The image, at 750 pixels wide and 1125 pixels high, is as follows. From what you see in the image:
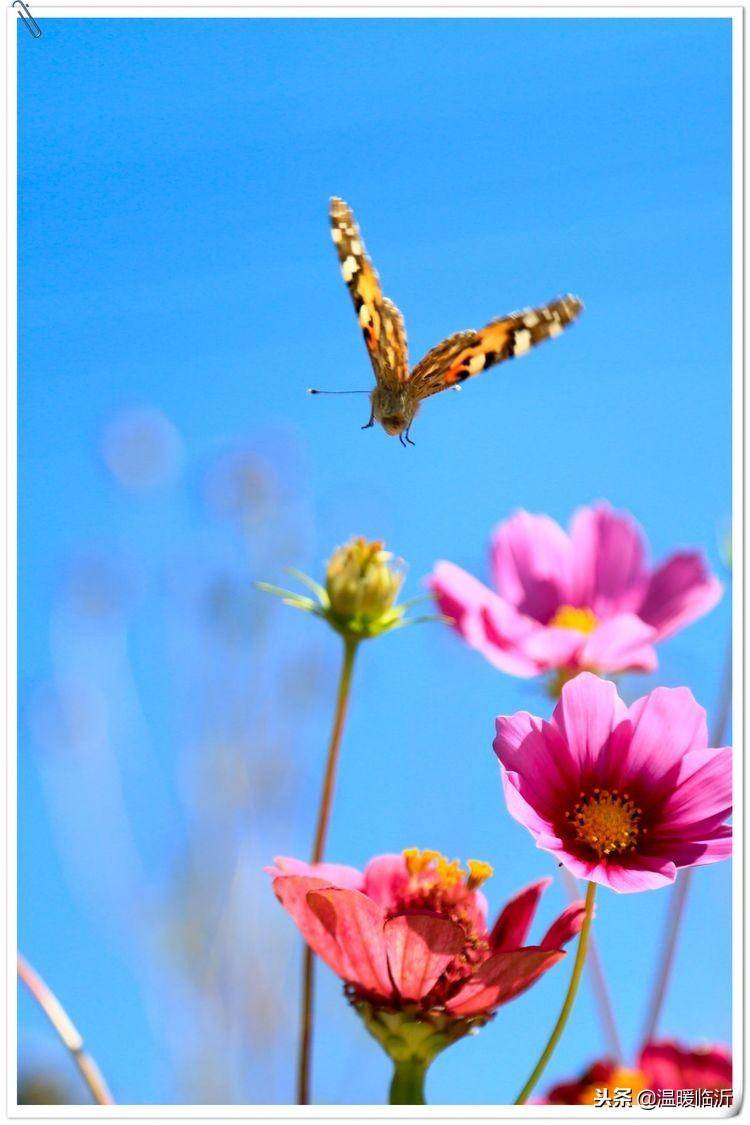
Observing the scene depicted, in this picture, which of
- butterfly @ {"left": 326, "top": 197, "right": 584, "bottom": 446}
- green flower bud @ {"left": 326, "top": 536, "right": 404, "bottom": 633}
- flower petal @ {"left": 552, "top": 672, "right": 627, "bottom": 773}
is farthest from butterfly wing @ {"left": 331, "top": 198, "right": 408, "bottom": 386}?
flower petal @ {"left": 552, "top": 672, "right": 627, "bottom": 773}

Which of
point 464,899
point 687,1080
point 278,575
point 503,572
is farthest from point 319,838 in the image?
point 278,575

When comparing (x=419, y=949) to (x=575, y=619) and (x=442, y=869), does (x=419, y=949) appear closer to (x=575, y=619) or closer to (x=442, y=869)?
(x=442, y=869)

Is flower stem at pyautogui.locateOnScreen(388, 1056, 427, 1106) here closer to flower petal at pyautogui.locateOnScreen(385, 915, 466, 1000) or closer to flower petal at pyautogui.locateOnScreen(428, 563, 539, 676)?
flower petal at pyautogui.locateOnScreen(385, 915, 466, 1000)

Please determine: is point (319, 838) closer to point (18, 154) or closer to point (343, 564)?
point (343, 564)

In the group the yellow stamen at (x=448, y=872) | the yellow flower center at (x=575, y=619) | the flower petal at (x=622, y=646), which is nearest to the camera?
the yellow stamen at (x=448, y=872)

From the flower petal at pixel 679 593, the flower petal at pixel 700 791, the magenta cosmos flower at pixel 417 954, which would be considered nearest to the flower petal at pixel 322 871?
the magenta cosmos flower at pixel 417 954

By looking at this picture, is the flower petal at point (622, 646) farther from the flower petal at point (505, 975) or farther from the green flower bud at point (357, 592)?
the flower petal at point (505, 975)
